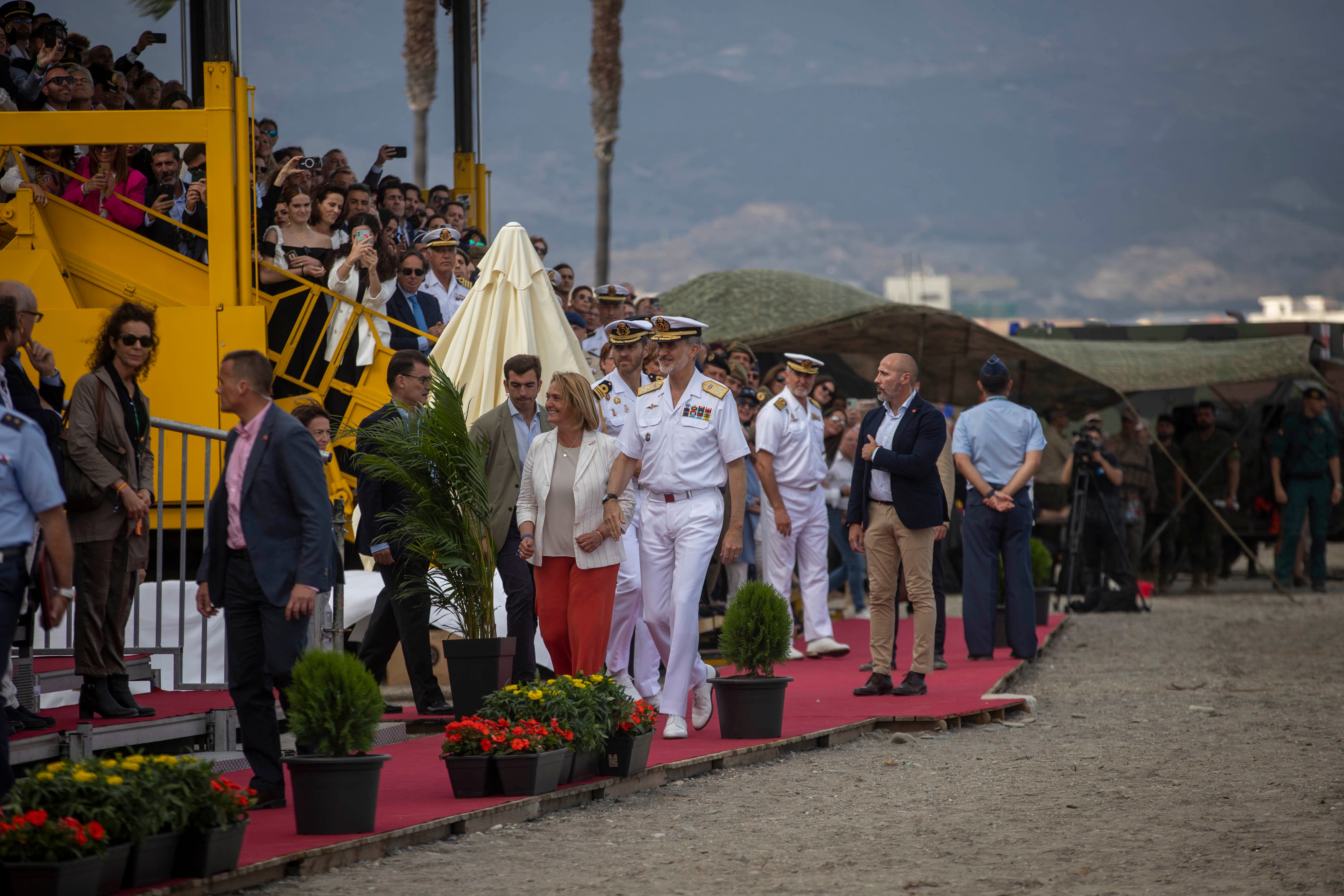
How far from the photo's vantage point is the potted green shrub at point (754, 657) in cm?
741

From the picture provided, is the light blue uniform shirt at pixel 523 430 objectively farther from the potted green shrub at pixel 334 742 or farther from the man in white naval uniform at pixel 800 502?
the man in white naval uniform at pixel 800 502

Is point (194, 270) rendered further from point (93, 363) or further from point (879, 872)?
point (879, 872)

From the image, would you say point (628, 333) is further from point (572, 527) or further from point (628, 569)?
point (572, 527)

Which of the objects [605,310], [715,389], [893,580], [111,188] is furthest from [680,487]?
[605,310]

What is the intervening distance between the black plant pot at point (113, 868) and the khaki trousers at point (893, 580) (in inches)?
214

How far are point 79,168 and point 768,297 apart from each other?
1127cm

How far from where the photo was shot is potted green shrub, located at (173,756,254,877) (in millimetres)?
4492

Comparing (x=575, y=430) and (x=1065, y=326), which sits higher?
(x=1065, y=326)

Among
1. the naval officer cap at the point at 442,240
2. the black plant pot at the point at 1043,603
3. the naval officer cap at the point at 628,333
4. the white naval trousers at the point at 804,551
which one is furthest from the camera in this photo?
the black plant pot at the point at 1043,603

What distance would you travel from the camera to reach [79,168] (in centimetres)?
1175

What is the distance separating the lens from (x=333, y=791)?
5137 millimetres

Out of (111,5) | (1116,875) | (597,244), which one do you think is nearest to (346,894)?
(1116,875)

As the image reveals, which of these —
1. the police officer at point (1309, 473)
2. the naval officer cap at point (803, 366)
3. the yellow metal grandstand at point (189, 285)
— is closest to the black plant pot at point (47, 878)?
the yellow metal grandstand at point (189, 285)

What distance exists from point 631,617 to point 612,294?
20.1ft
